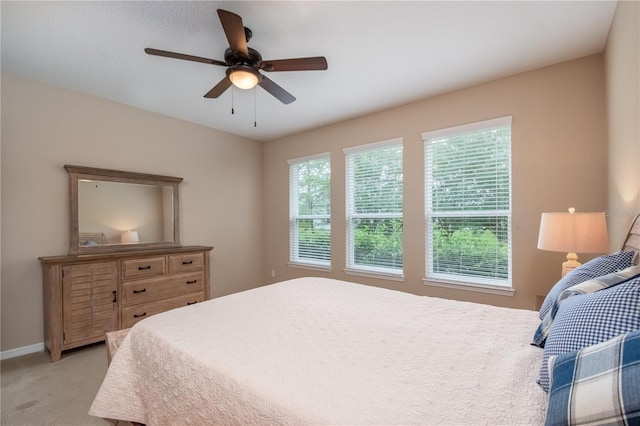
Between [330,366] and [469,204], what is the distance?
265 cm

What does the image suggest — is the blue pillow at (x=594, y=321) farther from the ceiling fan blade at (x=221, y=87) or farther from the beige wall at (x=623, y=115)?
the ceiling fan blade at (x=221, y=87)

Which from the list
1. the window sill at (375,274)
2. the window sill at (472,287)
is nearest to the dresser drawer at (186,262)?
the window sill at (375,274)

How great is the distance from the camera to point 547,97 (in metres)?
2.70

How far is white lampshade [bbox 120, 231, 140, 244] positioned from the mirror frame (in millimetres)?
48

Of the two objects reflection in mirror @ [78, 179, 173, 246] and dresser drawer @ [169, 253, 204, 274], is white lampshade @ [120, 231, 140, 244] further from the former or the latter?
dresser drawer @ [169, 253, 204, 274]

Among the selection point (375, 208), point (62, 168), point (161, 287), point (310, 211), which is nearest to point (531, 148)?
point (375, 208)

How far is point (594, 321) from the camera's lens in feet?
2.81

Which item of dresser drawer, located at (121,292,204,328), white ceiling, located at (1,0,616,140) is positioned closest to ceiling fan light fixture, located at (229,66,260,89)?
white ceiling, located at (1,0,616,140)

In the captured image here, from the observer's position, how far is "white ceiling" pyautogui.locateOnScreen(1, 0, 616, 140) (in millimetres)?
1979

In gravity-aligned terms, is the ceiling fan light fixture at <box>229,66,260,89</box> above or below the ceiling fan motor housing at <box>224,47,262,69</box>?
below

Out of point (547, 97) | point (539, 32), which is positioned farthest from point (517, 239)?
point (539, 32)

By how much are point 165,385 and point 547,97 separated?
11.8 feet

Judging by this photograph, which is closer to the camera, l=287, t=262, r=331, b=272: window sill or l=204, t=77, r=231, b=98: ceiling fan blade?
l=204, t=77, r=231, b=98: ceiling fan blade

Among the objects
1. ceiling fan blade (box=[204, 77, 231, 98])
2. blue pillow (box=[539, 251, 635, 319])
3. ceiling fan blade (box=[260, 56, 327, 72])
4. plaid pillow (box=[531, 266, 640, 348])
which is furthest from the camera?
ceiling fan blade (box=[204, 77, 231, 98])
